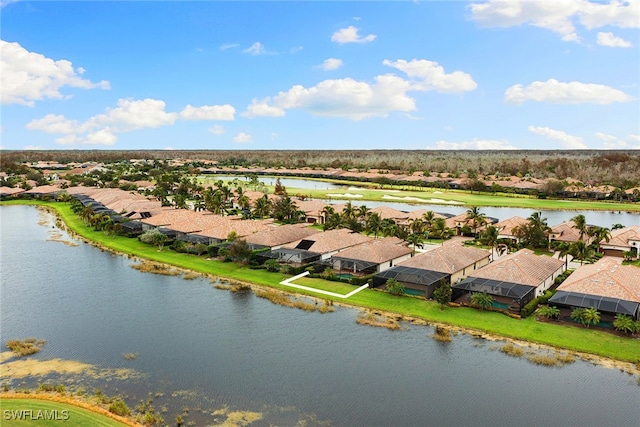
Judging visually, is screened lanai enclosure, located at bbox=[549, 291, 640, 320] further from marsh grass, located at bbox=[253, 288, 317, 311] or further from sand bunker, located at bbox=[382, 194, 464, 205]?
sand bunker, located at bbox=[382, 194, 464, 205]

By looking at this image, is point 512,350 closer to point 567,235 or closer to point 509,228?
point 567,235

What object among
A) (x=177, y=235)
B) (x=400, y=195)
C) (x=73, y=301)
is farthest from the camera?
(x=400, y=195)

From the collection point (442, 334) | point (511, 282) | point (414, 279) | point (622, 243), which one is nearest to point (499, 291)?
point (511, 282)

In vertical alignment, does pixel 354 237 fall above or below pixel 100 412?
above

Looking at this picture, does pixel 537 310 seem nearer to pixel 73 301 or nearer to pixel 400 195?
A: pixel 73 301

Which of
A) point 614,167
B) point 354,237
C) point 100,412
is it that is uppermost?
point 614,167

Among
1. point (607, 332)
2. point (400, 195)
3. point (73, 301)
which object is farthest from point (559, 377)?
point (400, 195)

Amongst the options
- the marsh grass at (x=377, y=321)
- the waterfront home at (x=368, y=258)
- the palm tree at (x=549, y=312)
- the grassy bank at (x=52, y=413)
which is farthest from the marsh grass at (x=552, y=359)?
the grassy bank at (x=52, y=413)
